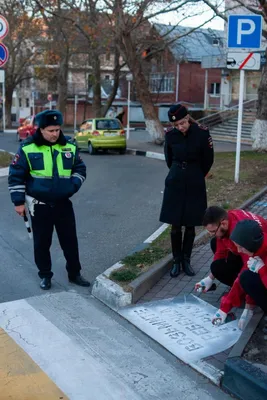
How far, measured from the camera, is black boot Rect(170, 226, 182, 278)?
5.71 meters

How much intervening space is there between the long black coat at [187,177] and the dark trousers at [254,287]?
5.02 feet

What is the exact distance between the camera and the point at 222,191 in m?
9.96

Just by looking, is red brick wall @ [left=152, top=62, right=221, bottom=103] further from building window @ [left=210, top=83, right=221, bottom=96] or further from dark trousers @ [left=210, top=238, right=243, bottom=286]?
dark trousers @ [left=210, top=238, right=243, bottom=286]

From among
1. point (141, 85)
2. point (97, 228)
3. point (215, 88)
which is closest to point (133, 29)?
point (141, 85)

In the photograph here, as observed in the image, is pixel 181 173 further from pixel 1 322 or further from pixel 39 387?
pixel 39 387

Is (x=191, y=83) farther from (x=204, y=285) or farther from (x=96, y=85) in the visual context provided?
(x=204, y=285)

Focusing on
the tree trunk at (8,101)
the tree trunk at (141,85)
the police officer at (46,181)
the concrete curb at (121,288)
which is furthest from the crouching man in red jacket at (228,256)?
the tree trunk at (8,101)

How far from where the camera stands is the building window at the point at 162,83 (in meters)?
50.8

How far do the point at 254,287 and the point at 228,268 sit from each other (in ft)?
2.12

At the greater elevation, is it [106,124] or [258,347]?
[106,124]

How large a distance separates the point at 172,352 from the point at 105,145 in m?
16.7

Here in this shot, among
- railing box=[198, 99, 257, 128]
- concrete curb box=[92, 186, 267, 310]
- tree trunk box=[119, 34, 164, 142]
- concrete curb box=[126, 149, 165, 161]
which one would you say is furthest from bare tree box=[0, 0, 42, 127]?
concrete curb box=[92, 186, 267, 310]

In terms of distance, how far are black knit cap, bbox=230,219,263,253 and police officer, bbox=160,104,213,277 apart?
68.2 inches

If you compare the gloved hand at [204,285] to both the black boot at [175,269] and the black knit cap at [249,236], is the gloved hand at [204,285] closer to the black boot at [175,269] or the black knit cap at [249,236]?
the black boot at [175,269]
